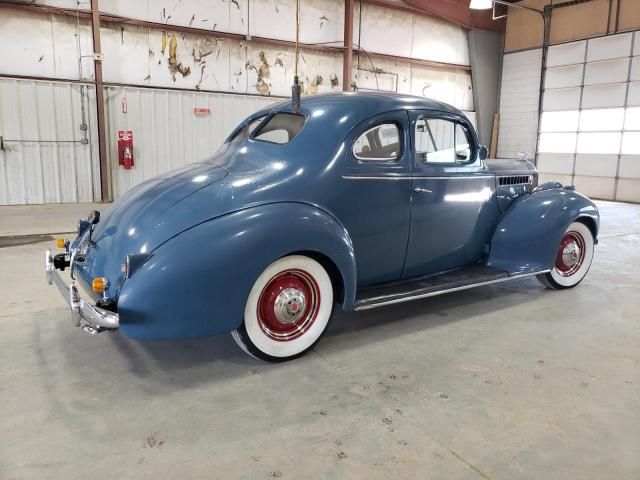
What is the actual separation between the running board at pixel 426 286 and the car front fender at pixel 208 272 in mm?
662

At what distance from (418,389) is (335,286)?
823 mm

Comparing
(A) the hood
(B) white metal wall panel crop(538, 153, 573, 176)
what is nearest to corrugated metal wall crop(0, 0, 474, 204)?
(B) white metal wall panel crop(538, 153, 573, 176)

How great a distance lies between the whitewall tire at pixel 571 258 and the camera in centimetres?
454

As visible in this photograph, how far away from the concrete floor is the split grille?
1162 millimetres

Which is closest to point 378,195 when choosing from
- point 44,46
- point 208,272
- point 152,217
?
point 208,272

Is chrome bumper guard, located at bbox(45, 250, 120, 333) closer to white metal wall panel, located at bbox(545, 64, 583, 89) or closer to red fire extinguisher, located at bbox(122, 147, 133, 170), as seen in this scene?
red fire extinguisher, located at bbox(122, 147, 133, 170)

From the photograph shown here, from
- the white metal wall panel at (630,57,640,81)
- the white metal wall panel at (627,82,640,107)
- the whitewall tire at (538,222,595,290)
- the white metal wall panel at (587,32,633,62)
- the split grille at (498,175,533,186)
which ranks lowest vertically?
the whitewall tire at (538,222,595,290)

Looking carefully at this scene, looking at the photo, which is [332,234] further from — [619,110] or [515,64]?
[515,64]

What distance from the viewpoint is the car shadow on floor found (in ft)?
9.37

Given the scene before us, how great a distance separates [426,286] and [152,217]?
1911 millimetres

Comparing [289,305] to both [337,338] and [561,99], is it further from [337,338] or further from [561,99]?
[561,99]

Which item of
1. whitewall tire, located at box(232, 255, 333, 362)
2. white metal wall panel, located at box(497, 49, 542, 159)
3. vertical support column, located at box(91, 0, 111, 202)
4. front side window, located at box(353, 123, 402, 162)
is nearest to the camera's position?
whitewall tire, located at box(232, 255, 333, 362)

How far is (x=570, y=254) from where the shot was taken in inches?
180

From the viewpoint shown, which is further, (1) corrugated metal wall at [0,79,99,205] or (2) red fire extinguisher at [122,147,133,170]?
(2) red fire extinguisher at [122,147,133,170]
